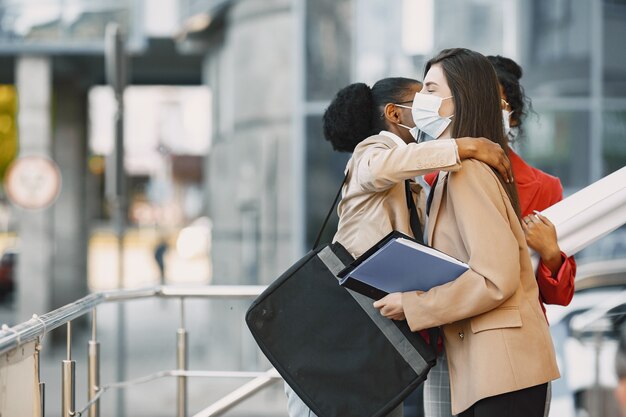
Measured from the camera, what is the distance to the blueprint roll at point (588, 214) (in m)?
2.86

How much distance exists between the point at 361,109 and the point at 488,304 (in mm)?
801

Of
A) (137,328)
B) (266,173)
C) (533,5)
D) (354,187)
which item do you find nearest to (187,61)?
(137,328)

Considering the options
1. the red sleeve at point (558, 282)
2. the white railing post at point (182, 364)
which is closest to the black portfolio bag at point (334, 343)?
the red sleeve at point (558, 282)

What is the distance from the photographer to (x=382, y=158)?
262cm

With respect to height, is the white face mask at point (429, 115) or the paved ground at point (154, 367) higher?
the white face mask at point (429, 115)

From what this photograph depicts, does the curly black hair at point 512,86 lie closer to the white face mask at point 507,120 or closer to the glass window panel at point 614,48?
the white face mask at point 507,120

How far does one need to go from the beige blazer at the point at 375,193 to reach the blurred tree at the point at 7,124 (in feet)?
89.8

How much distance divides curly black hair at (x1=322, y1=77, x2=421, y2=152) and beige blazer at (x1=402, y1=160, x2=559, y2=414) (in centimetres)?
48

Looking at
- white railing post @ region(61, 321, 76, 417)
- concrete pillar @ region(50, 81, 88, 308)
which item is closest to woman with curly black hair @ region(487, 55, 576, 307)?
white railing post @ region(61, 321, 76, 417)

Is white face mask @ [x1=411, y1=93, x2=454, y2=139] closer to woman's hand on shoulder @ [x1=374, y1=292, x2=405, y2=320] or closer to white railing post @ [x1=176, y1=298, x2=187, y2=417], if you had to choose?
woman's hand on shoulder @ [x1=374, y1=292, x2=405, y2=320]

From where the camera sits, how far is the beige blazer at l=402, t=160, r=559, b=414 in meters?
2.45

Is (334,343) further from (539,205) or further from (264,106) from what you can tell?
(264,106)

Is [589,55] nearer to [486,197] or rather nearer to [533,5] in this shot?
[533,5]

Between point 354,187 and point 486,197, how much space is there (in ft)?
1.51
